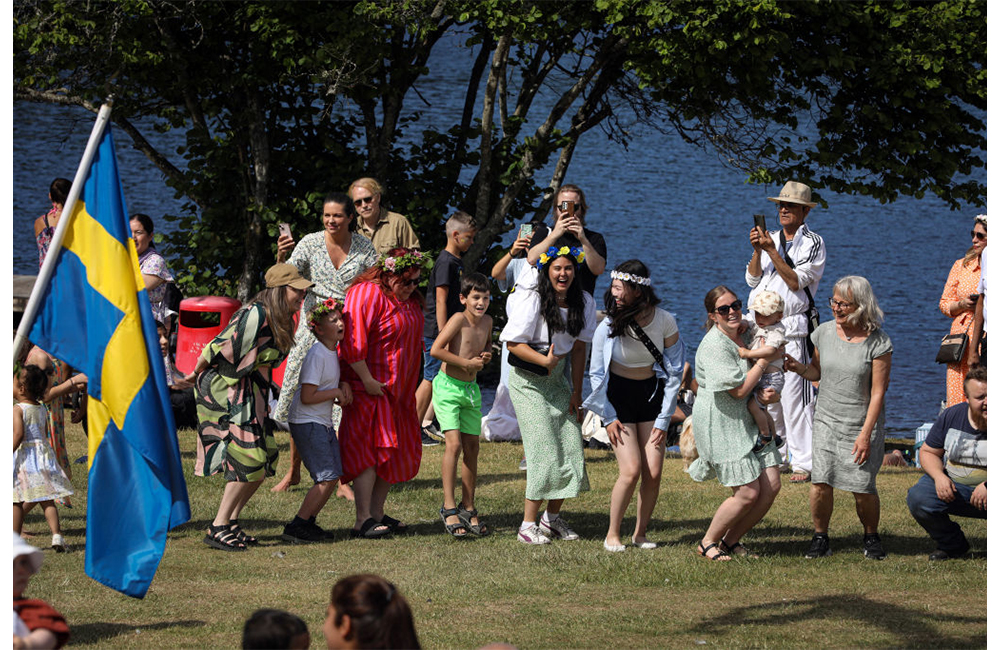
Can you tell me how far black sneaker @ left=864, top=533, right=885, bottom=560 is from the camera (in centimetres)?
712

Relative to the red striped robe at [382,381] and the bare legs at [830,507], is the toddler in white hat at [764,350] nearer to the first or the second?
the bare legs at [830,507]

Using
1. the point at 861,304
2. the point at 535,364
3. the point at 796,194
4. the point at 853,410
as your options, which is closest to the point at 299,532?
the point at 535,364

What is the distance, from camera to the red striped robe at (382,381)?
768 cm

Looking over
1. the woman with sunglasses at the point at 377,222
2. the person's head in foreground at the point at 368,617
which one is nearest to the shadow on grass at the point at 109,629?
the person's head in foreground at the point at 368,617

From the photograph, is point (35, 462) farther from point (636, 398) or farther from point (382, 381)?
point (636, 398)

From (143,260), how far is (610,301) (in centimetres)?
409

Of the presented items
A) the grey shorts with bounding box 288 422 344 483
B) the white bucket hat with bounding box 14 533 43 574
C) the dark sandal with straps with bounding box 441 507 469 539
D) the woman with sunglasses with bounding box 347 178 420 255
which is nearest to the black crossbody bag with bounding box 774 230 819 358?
the woman with sunglasses with bounding box 347 178 420 255

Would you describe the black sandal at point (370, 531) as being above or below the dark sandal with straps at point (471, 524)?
below

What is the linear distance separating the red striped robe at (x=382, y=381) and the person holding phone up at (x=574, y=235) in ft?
→ 3.12

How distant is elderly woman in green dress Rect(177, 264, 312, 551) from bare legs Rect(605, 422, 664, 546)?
1973 mm

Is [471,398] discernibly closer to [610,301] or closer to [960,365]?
[610,301]

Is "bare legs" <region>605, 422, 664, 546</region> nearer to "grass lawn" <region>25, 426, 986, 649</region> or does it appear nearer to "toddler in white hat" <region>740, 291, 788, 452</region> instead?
"grass lawn" <region>25, 426, 986, 649</region>

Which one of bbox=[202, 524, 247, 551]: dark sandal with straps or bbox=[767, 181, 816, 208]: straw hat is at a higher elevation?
bbox=[767, 181, 816, 208]: straw hat
